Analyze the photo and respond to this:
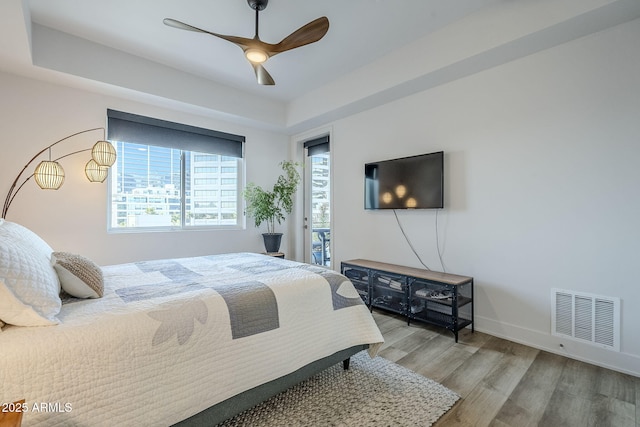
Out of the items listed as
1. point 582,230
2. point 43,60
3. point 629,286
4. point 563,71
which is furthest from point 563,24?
point 43,60

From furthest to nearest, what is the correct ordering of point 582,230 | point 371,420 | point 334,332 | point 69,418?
point 582,230, point 334,332, point 371,420, point 69,418

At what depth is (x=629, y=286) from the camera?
2059mm

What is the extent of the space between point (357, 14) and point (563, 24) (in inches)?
61.0

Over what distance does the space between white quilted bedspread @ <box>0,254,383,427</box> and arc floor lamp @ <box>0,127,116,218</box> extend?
141 cm

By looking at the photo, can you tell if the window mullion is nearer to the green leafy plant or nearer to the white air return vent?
the green leafy plant

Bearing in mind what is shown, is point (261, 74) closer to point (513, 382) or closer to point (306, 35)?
point (306, 35)

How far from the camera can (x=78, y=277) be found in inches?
58.7

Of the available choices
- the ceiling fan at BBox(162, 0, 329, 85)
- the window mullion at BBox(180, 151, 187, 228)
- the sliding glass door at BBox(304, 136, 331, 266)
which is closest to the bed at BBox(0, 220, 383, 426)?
the ceiling fan at BBox(162, 0, 329, 85)

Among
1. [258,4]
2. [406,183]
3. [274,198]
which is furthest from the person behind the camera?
[274,198]

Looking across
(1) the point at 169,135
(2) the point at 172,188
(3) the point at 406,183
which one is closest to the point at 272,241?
(2) the point at 172,188

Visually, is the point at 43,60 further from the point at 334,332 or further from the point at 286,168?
the point at 334,332

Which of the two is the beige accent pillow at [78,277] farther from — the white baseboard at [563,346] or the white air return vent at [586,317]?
the white air return vent at [586,317]

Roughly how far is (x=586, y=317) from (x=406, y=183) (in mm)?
1887

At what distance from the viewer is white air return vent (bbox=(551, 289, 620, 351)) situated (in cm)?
211
